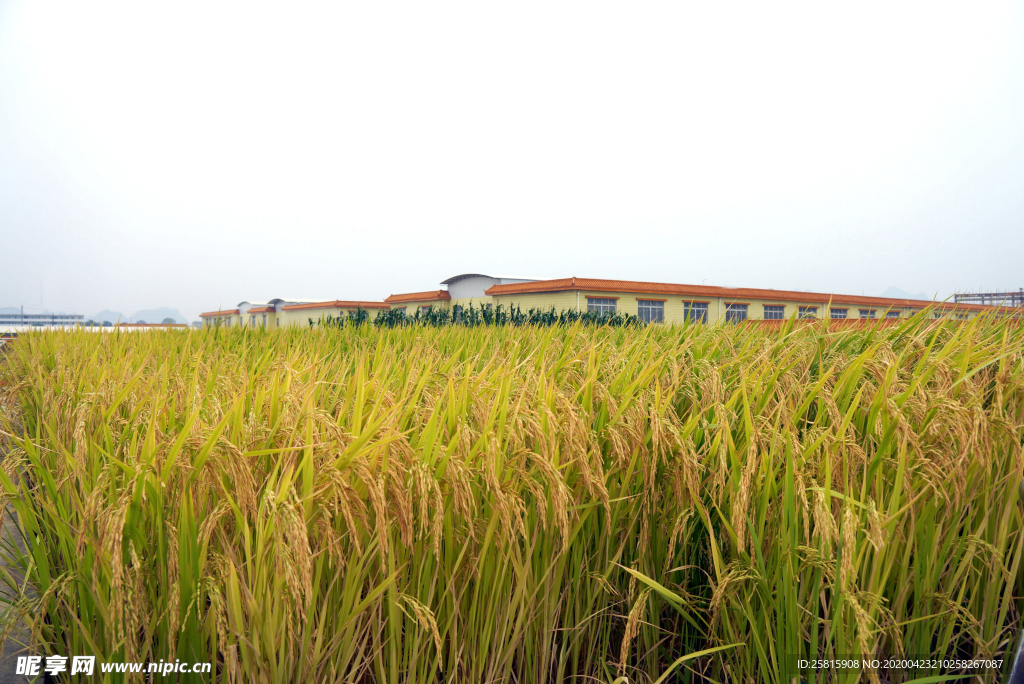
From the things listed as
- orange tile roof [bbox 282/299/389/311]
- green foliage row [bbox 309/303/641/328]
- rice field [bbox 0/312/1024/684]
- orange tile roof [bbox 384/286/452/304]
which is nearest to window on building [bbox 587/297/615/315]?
green foliage row [bbox 309/303/641/328]

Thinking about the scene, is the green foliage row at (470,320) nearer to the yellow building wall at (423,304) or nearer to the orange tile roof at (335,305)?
the yellow building wall at (423,304)

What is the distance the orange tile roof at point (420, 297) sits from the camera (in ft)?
142

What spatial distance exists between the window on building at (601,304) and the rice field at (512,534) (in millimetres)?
28690

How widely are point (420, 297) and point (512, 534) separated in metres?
43.5

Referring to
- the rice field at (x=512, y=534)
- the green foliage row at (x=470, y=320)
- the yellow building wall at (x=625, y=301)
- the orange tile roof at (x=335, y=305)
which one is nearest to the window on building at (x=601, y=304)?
the yellow building wall at (x=625, y=301)

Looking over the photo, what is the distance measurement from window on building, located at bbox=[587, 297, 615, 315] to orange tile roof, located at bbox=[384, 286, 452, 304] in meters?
15.5

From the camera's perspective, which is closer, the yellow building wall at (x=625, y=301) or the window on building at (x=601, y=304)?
the yellow building wall at (x=625, y=301)

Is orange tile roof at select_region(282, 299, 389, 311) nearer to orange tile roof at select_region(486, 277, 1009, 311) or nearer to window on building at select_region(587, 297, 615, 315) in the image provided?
orange tile roof at select_region(486, 277, 1009, 311)

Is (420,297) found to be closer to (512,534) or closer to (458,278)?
(458,278)

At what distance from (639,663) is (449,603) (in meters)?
0.89

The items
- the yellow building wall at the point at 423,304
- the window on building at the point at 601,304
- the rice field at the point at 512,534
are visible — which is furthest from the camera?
the yellow building wall at the point at 423,304

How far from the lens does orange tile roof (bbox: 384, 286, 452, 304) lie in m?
43.2

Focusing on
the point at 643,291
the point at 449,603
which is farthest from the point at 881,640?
the point at 643,291

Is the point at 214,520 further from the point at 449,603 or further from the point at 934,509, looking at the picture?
the point at 934,509
